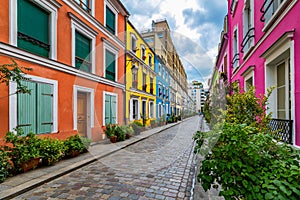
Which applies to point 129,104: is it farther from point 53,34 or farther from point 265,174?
point 265,174

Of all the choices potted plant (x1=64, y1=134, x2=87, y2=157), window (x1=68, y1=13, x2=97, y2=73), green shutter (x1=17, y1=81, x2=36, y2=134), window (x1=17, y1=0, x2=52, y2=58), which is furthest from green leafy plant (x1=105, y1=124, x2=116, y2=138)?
window (x1=17, y1=0, x2=52, y2=58)

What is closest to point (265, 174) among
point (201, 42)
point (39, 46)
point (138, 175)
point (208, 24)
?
point (138, 175)

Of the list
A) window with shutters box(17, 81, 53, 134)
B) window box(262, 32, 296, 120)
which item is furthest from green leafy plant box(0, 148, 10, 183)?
window box(262, 32, 296, 120)

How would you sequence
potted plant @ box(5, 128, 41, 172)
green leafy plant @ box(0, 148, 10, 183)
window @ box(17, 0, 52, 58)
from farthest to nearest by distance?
window @ box(17, 0, 52, 58) → potted plant @ box(5, 128, 41, 172) → green leafy plant @ box(0, 148, 10, 183)

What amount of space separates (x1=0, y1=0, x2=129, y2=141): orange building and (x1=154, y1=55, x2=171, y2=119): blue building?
10.2 metres

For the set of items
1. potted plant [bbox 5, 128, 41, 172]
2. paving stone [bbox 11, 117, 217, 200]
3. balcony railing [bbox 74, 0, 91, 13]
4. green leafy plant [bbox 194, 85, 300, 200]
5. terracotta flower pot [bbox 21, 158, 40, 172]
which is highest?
balcony railing [bbox 74, 0, 91, 13]

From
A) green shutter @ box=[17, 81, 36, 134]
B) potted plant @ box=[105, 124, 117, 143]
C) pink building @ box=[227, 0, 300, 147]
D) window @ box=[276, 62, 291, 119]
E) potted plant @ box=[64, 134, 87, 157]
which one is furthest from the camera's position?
potted plant @ box=[105, 124, 117, 143]

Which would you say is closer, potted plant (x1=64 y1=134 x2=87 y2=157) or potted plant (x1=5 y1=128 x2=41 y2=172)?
potted plant (x1=5 y1=128 x2=41 y2=172)

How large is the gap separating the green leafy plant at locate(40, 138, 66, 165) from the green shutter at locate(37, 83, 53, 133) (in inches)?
33.2

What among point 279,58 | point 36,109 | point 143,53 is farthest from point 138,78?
point 279,58

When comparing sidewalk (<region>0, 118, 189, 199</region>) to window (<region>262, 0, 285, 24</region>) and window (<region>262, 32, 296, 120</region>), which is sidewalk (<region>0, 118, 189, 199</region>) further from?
window (<region>262, 0, 285, 24</region>)

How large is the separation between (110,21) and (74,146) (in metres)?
7.91

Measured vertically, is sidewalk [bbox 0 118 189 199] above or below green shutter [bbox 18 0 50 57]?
below

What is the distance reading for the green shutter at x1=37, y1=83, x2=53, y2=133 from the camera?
18.7 feet
